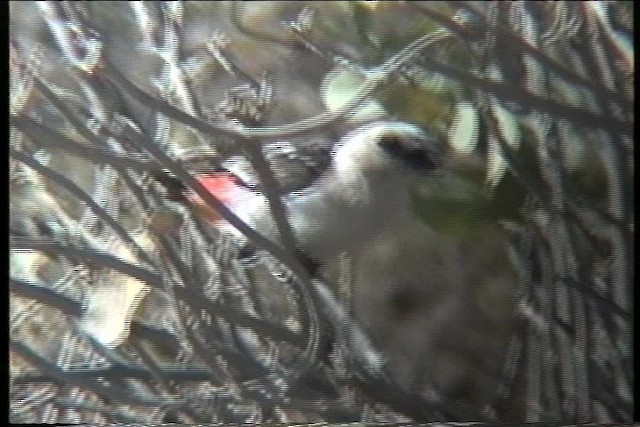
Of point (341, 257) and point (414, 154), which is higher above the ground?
point (414, 154)

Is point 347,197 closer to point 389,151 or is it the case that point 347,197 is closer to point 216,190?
point 389,151

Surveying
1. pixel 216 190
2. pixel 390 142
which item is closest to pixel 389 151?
pixel 390 142

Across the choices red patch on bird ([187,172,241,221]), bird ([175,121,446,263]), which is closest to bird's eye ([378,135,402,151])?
bird ([175,121,446,263])

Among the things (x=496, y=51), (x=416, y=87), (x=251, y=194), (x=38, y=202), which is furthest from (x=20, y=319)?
(x=496, y=51)

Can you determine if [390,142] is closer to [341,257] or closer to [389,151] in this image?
[389,151]

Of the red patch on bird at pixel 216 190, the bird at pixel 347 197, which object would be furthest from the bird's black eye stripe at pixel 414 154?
the red patch on bird at pixel 216 190

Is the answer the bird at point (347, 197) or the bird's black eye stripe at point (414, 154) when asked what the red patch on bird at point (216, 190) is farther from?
the bird's black eye stripe at point (414, 154)

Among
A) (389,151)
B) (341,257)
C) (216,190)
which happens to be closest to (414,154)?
(389,151)
